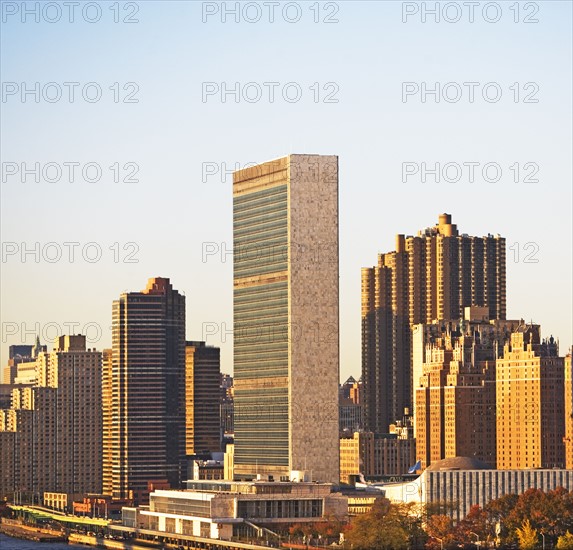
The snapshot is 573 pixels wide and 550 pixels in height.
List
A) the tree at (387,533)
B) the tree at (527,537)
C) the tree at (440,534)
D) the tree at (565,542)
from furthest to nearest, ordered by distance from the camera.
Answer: the tree at (440,534) < the tree at (387,533) < the tree at (527,537) < the tree at (565,542)

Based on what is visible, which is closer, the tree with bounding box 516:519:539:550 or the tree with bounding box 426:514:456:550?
the tree with bounding box 516:519:539:550

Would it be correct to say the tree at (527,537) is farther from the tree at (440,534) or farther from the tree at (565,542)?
the tree at (440,534)

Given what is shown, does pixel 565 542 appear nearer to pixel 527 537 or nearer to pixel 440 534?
pixel 527 537

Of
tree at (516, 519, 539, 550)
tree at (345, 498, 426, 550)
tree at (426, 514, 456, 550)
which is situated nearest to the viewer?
tree at (516, 519, 539, 550)

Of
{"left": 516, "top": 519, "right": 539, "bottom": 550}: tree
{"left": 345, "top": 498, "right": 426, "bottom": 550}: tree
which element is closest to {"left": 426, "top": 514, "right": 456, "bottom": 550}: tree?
{"left": 345, "top": 498, "right": 426, "bottom": 550}: tree

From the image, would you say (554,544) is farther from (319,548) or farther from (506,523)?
(319,548)

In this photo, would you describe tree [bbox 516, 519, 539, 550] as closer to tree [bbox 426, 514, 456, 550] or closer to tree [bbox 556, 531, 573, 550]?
tree [bbox 556, 531, 573, 550]

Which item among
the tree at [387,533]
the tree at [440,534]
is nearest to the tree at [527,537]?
the tree at [440,534]
